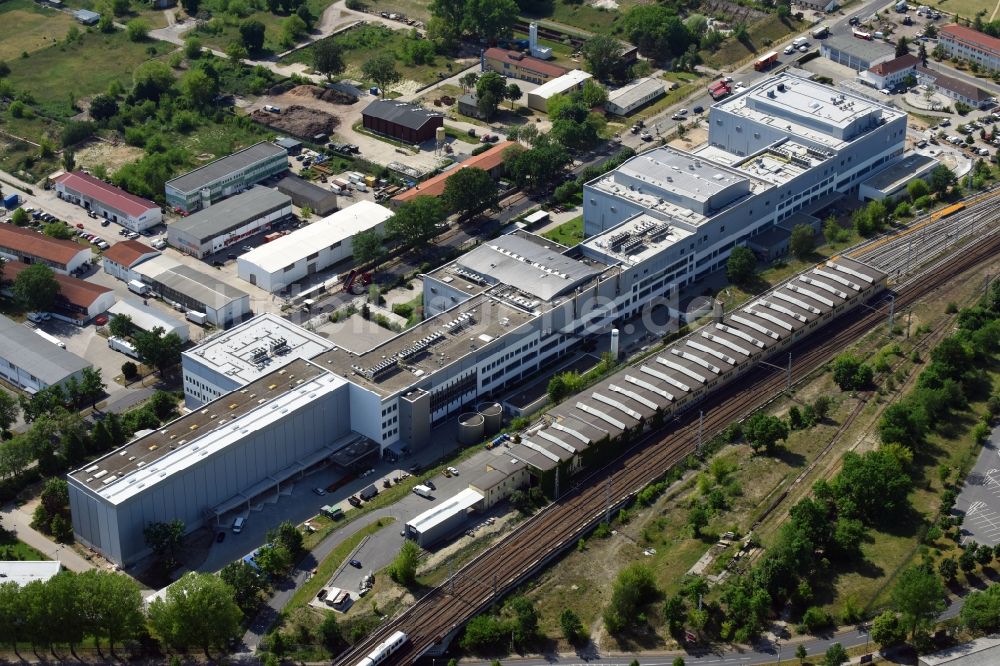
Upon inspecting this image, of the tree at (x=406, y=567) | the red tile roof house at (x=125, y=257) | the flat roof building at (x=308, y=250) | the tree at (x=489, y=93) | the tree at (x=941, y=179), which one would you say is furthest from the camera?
the tree at (x=489, y=93)

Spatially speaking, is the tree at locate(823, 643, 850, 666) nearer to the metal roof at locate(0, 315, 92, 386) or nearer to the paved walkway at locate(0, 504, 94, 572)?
the paved walkway at locate(0, 504, 94, 572)

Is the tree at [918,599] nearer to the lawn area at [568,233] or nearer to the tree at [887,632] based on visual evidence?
the tree at [887,632]

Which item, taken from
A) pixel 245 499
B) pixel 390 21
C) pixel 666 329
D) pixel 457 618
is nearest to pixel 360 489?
pixel 245 499

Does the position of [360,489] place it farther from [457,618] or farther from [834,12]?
[834,12]

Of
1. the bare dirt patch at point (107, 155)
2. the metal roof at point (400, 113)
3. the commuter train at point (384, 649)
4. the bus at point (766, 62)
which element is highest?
the bus at point (766, 62)

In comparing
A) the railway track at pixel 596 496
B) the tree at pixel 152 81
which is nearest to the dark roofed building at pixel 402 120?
the tree at pixel 152 81

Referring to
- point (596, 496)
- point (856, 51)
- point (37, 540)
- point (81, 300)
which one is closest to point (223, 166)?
point (81, 300)

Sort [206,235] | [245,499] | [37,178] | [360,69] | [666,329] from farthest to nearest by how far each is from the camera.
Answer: [360,69] → [37,178] → [206,235] → [666,329] → [245,499]
